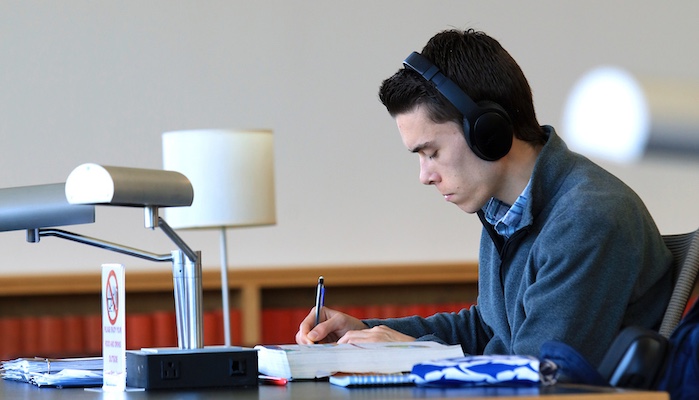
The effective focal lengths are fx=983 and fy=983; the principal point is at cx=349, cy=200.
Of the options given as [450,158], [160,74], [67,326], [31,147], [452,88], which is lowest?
[67,326]

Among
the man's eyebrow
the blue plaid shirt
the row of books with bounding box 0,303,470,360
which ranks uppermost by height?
the man's eyebrow

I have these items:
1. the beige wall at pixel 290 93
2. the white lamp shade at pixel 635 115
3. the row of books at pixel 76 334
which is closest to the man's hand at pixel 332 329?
the white lamp shade at pixel 635 115

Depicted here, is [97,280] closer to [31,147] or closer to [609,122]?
[31,147]

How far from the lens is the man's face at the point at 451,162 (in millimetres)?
1692

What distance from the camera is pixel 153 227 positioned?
1.20 m

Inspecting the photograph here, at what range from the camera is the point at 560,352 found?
38.3 inches

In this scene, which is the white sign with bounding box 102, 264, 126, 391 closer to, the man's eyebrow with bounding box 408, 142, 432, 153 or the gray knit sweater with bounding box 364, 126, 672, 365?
the gray knit sweater with bounding box 364, 126, 672, 365

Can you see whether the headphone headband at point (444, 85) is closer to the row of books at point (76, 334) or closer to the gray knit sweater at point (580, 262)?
the gray knit sweater at point (580, 262)

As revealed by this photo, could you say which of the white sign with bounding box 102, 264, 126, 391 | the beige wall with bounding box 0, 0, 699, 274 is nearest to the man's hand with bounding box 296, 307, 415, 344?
the white sign with bounding box 102, 264, 126, 391

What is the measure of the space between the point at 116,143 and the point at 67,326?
2.60ft

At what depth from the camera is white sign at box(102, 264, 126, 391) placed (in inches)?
45.8

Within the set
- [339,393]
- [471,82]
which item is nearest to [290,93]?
[471,82]

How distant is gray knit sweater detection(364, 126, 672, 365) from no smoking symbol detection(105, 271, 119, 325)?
0.56 meters

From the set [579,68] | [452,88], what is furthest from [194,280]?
[579,68]
